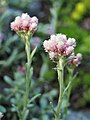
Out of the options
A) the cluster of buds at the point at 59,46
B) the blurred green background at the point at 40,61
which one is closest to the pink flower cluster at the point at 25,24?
the cluster of buds at the point at 59,46

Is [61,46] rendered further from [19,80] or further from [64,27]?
[64,27]

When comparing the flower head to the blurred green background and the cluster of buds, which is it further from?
the blurred green background

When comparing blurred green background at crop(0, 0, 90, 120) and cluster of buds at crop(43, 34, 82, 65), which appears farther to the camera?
blurred green background at crop(0, 0, 90, 120)

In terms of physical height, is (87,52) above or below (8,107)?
above

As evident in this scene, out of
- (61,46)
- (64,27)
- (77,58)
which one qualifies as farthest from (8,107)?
(64,27)

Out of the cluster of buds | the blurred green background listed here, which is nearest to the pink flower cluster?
the cluster of buds

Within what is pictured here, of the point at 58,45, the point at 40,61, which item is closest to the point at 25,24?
the point at 58,45

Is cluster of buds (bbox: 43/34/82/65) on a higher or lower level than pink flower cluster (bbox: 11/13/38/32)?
lower

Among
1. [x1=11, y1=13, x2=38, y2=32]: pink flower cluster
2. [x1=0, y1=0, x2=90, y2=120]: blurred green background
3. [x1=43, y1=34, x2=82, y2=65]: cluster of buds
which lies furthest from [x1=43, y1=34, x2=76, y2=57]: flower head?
[x1=0, y1=0, x2=90, y2=120]: blurred green background

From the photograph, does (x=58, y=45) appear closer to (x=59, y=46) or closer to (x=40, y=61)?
(x=59, y=46)

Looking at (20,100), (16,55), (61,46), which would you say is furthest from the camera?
(16,55)
